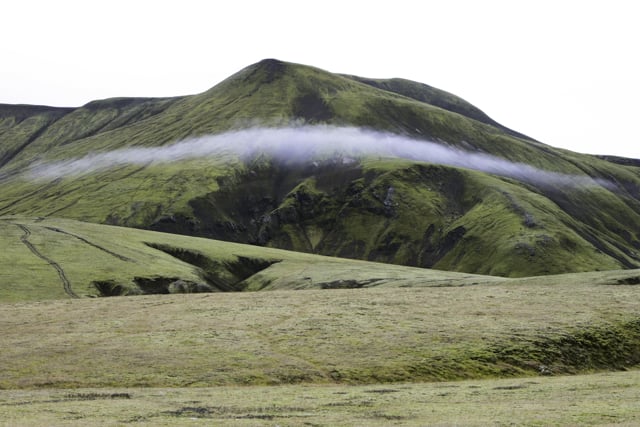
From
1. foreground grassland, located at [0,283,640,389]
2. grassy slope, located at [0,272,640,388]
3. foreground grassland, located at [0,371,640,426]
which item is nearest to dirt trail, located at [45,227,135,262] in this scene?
grassy slope, located at [0,272,640,388]

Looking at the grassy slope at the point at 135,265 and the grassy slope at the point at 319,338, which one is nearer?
the grassy slope at the point at 319,338

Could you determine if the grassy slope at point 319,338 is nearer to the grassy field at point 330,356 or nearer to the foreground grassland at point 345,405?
the grassy field at point 330,356

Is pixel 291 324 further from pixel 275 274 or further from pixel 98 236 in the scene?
pixel 98 236

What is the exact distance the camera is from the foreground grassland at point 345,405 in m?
34.7

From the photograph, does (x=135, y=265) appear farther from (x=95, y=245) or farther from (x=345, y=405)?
(x=345, y=405)

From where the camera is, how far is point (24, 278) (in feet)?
378

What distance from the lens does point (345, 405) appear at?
137 feet

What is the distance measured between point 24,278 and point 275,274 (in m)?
55.6

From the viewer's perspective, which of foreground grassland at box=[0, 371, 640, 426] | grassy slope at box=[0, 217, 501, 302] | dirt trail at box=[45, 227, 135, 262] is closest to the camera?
foreground grassland at box=[0, 371, 640, 426]

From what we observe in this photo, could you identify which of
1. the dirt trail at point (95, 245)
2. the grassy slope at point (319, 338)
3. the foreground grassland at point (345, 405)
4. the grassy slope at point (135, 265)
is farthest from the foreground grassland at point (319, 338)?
the dirt trail at point (95, 245)

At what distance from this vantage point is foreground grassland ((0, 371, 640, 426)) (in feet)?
114

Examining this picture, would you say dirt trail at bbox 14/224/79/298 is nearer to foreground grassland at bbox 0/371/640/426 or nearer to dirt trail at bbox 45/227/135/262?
dirt trail at bbox 45/227/135/262

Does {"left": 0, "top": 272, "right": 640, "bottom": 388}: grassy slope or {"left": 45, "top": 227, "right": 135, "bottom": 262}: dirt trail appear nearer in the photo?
{"left": 0, "top": 272, "right": 640, "bottom": 388}: grassy slope

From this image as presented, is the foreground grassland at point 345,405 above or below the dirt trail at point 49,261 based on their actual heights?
above
